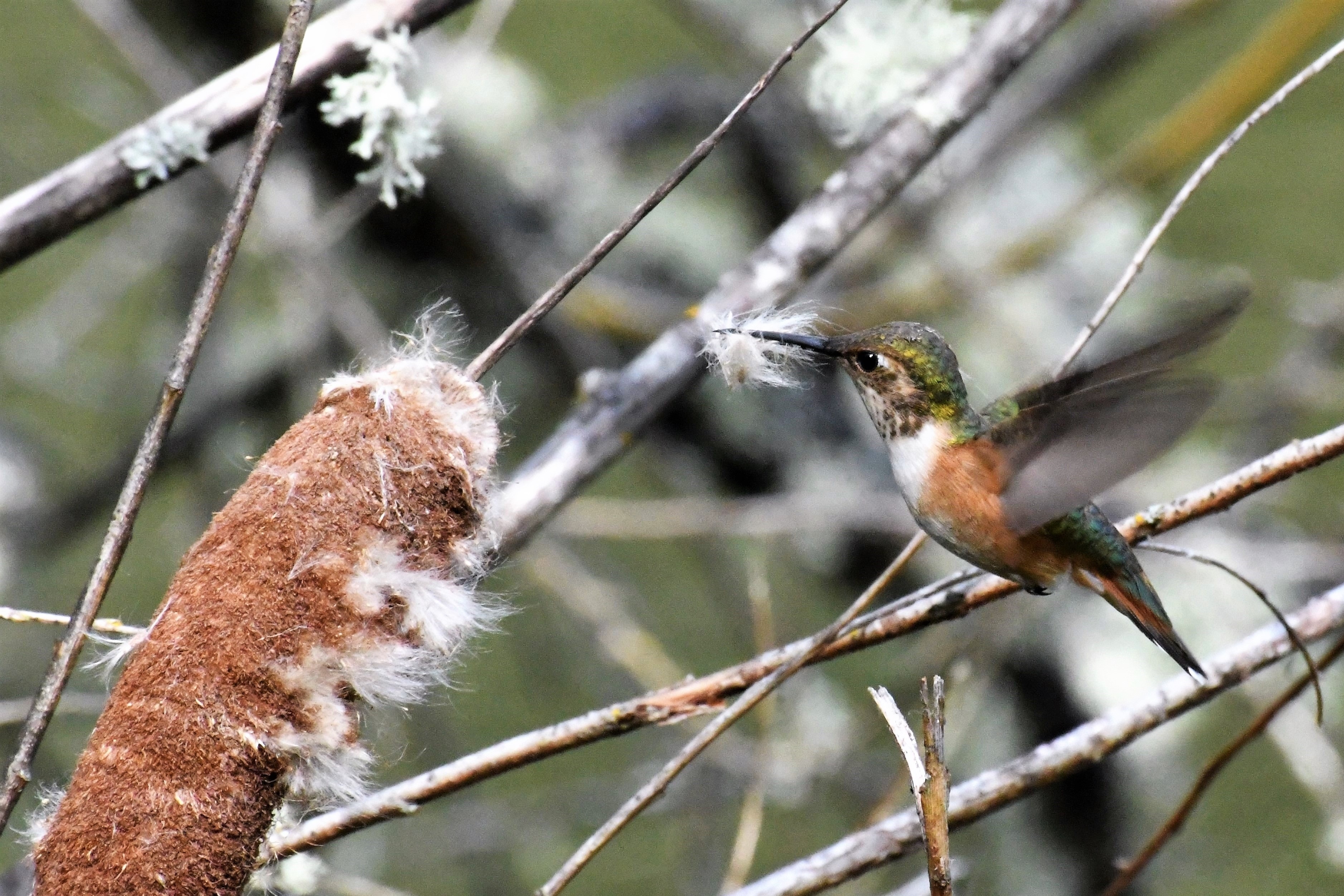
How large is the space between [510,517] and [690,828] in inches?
81.2

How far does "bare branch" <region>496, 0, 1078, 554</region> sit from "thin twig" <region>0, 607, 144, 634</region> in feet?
1.14

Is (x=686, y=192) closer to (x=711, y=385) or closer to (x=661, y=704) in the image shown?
(x=711, y=385)

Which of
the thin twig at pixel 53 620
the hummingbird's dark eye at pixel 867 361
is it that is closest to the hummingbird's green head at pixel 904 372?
the hummingbird's dark eye at pixel 867 361

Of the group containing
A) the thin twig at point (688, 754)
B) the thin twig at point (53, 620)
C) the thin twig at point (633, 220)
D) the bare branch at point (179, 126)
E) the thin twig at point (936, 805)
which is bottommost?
the thin twig at point (936, 805)

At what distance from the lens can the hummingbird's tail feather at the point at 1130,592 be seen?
155cm

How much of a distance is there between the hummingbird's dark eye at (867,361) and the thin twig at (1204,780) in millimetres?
548

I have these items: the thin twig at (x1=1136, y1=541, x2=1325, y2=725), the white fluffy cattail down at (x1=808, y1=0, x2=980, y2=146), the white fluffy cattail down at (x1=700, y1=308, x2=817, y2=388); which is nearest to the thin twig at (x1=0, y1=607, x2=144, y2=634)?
the white fluffy cattail down at (x1=700, y1=308, x2=817, y2=388)

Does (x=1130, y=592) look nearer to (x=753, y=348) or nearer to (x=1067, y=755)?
(x=1067, y=755)

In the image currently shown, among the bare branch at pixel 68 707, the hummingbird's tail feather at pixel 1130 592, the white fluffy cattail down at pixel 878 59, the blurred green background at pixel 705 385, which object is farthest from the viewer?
the blurred green background at pixel 705 385

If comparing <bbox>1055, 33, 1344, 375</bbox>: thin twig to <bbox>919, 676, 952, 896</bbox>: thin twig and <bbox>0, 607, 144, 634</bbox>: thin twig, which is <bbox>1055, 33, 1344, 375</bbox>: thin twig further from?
<bbox>0, 607, 144, 634</bbox>: thin twig

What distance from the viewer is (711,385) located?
2535 millimetres

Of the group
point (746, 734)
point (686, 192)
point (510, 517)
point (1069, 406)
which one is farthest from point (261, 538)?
point (746, 734)

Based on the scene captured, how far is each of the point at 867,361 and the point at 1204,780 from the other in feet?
1.87

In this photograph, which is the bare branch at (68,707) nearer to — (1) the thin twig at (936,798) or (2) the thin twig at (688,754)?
(2) the thin twig at (688,754)
